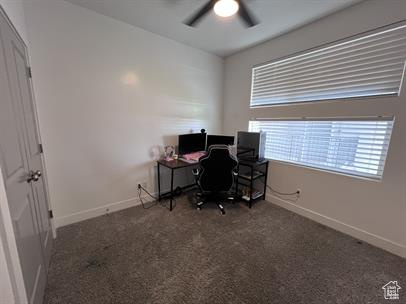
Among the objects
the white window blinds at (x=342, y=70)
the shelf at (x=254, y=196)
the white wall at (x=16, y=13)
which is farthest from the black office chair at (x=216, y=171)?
the white wall at (x=16, y=13)

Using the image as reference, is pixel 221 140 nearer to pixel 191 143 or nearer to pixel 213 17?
pixel 191 143

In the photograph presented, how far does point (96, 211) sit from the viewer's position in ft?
8.02

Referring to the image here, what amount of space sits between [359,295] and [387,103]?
191 cm

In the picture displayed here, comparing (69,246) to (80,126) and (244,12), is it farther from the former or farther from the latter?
(244,12)

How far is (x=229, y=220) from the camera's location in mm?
2467

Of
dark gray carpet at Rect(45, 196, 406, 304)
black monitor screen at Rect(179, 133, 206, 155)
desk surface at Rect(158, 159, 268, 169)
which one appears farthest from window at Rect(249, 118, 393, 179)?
black monitor screen at Rect(179, 133, 206, 155)

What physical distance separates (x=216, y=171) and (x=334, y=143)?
5.39 feet

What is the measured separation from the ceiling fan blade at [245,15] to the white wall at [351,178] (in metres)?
1.13

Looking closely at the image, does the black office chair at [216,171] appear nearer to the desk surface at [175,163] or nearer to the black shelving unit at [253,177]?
the desk surface at [175,163]

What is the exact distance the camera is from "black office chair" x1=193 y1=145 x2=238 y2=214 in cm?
245

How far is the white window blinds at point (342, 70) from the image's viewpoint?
183 cm

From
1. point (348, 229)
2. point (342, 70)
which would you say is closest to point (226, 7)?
point (342, 70)

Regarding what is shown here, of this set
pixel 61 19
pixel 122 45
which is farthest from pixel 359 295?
pixel 61 19

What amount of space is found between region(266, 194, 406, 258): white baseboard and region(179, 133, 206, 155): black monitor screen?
162 centimetres
